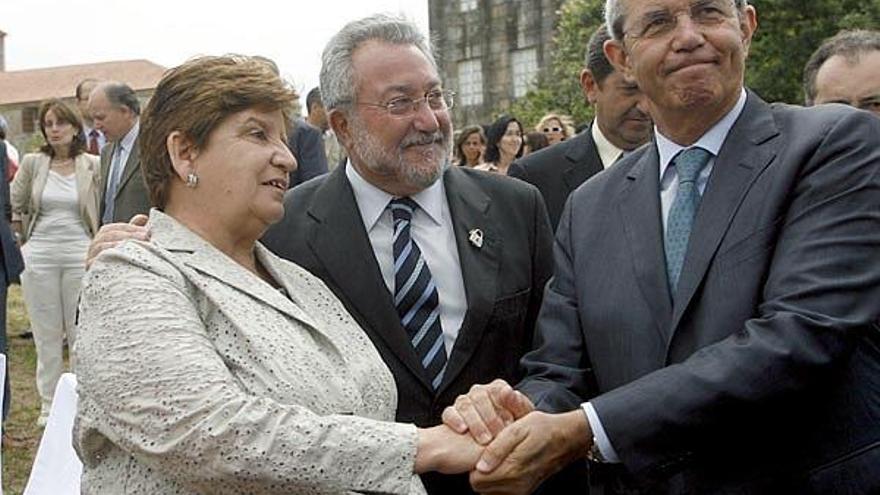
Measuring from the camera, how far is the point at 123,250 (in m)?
2.93

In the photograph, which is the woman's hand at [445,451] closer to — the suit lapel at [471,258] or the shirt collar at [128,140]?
the suit lapel at [471,258]

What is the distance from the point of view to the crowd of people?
278 cm

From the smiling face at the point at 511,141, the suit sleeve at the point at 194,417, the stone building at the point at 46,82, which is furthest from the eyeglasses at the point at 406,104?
the stone building at the point at 46,82

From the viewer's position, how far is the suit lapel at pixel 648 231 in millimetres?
3068

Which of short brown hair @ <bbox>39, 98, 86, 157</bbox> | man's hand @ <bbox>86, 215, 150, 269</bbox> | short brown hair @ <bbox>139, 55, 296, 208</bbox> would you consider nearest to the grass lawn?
short brown hair @ <bbox>39, 98, 86, 157</bbox>

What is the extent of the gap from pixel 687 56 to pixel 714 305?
0.67 metres

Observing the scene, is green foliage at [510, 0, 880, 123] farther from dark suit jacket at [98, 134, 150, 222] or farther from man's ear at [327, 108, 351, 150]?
man's ear at [327, 108, 351, 150]

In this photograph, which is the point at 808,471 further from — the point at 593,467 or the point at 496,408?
the point at 496,408

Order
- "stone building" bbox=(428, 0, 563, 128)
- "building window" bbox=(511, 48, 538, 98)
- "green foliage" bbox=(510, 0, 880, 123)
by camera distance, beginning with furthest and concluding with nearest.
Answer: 1. "stone building" bbox=(428, 0, 563, 128)
2. "building window" bbox=(511, 48, 538, 98)
3. "green foliage" bbox=(510, 0, 880, 123)

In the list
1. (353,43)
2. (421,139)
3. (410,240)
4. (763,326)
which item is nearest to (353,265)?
(410,240)

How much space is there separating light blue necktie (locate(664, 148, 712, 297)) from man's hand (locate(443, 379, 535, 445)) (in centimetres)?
54

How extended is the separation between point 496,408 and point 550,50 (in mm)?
37637

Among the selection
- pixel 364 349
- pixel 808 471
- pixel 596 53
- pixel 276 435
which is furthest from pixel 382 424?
pixel 596 53

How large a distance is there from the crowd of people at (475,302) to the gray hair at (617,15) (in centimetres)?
1
